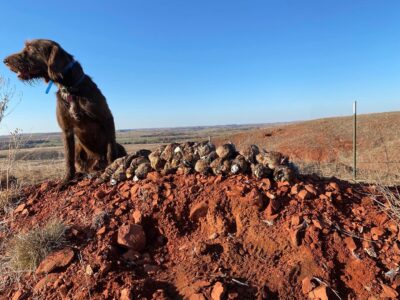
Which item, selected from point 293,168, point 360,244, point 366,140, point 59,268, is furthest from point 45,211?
point 366,140

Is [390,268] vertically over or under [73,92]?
under

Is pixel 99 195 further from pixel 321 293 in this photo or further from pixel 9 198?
pixel 321 293

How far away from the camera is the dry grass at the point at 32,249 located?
10.3 feet

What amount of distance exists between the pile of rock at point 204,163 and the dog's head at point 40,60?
5.21ft

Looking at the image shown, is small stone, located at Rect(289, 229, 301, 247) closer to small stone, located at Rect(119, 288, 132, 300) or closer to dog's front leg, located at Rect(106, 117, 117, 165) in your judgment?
small stone, located at Rect(119, 288, 132, 300)

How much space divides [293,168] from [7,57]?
389 cm

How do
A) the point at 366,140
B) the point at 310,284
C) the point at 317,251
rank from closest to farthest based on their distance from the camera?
the point at 310,284
the point at 317,251
the point at 366,140

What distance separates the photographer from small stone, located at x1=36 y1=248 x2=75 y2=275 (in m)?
3.02

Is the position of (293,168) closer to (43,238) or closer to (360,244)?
(360,244)

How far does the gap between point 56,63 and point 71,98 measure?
0.47 m

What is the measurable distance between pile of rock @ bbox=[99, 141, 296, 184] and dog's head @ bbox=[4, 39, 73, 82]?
62.5 inches

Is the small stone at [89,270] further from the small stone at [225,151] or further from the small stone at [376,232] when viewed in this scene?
the small stone at [376,232]

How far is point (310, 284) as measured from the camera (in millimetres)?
2570

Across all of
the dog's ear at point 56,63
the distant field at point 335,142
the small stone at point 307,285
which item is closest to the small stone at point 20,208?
the dog's ear at point 56,63
